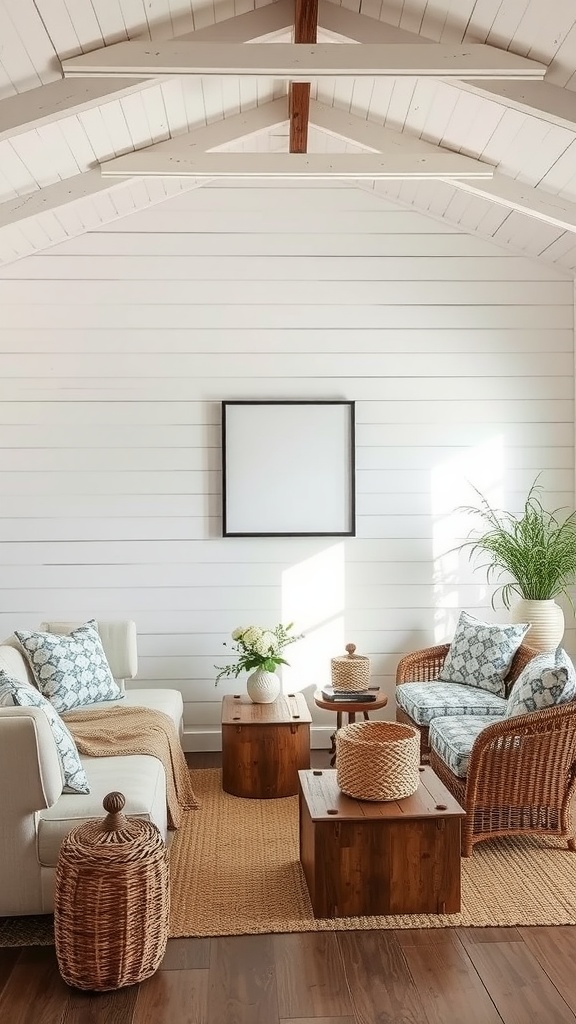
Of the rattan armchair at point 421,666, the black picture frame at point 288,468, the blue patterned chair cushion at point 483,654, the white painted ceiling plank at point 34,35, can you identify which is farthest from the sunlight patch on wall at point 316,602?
the white painted ceiling plank at point 34,35

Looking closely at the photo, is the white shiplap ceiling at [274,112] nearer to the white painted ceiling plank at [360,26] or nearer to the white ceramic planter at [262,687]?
the white painted ceiling plank at [360,26]

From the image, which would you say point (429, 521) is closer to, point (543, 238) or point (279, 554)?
point (279, 554)

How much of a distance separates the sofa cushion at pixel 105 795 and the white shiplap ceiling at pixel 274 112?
2.57 metres

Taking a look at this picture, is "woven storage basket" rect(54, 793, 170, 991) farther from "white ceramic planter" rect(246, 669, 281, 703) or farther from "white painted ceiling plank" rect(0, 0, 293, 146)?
"white painted ceiling plank" rect(0, 0, 293, 146)

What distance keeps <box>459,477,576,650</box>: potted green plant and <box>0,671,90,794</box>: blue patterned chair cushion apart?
2.81m

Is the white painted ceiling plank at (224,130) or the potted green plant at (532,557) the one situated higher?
the white painted ceiling plank at (224,130)

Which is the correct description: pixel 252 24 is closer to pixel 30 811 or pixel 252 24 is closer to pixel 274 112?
pixel 274 112

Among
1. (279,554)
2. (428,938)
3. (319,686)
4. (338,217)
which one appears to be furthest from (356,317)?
(428,938)

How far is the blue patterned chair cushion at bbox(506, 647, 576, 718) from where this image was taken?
402 cm

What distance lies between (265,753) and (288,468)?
1.75 m

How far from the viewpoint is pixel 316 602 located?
5.73 m

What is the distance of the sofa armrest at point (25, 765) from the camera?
126 inches

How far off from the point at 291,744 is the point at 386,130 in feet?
10.7

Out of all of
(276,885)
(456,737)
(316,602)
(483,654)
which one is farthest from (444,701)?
(276,885)
